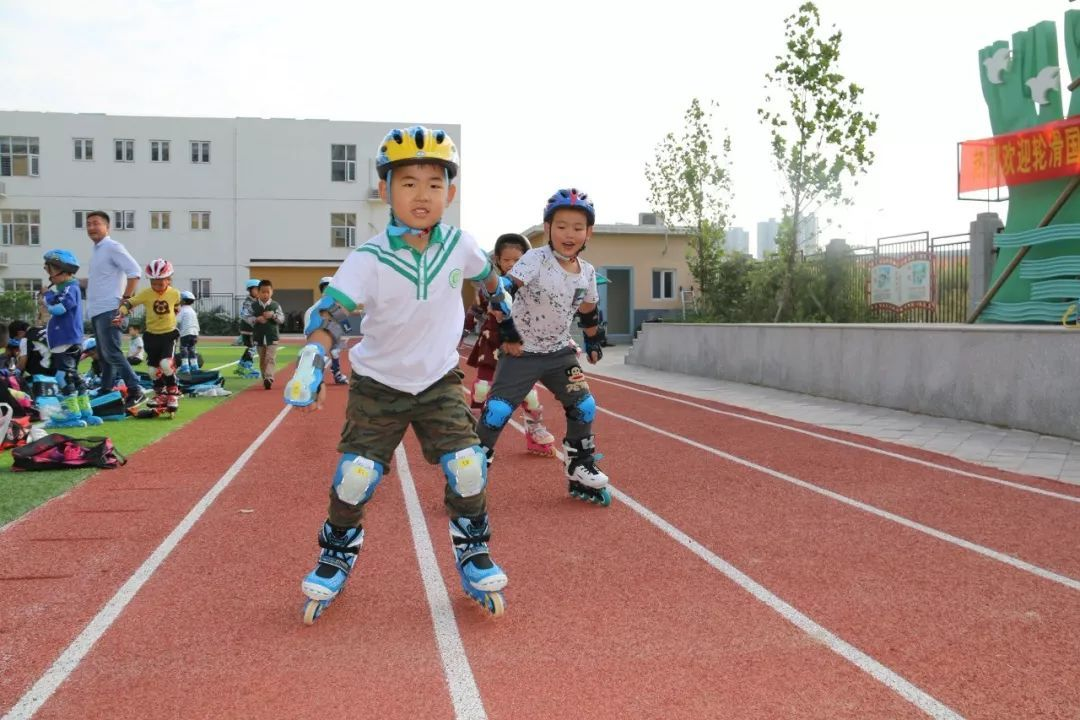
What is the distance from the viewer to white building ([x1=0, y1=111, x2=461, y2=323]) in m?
47.4

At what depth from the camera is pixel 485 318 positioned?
7922 millimetres

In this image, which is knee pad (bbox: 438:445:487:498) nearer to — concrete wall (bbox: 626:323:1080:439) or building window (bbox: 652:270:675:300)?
concrete wall (bbox: 626:323:1080:439)

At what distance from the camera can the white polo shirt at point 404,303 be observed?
382 centimetres

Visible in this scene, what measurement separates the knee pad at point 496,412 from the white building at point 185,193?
41604mm

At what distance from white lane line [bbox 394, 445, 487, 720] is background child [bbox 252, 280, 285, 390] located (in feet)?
34.1

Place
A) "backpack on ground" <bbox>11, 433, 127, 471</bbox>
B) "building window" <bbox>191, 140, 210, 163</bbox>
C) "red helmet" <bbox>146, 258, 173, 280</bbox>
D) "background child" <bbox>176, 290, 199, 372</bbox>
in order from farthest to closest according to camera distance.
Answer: "building window" <bbox>191, 140, 210, 163</bbox>, "background child" <bbox>176, 290, 199, 372</bbox>, "red helmet" <bbox>146, 258, 173, 280</bbox>, "backpack on ground" <bbox>11, 433, 127, 471</bbox>

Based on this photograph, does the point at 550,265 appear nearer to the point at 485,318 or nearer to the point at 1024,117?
the point at 485,318

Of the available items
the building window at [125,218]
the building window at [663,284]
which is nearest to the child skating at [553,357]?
the building window at [663,284]

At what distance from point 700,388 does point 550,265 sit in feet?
35.2

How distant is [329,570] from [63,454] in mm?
4683

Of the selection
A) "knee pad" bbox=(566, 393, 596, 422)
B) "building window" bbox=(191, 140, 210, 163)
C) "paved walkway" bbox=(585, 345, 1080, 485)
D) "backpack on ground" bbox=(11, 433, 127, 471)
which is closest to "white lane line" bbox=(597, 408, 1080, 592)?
"knee pad" bbox=(566, 393, 596, 422)

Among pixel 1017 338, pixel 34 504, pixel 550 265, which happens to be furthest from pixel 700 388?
pixel 34 504

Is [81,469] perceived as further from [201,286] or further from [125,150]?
[125,150]

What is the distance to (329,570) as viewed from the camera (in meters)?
3.85
